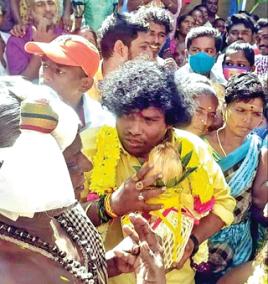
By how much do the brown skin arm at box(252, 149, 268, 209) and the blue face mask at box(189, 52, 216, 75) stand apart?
1862mm

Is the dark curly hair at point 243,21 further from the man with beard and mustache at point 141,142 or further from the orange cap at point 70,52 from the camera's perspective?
the man with beard and mustache at point 141,142

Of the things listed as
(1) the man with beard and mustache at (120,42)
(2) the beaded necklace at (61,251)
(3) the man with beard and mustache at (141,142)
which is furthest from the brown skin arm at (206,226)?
(1) the man with beard and mustache at (120,42)

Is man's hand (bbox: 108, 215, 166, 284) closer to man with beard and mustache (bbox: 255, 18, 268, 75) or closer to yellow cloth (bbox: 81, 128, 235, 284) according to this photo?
yellow cloth (bbox: 81, 128, 235, 284)

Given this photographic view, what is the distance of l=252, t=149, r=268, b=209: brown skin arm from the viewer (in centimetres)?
303

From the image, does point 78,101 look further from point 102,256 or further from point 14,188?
point 14,188

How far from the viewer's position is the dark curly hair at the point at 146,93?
2.42 m

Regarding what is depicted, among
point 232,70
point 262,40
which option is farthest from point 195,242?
point 262,40

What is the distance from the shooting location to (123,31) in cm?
377

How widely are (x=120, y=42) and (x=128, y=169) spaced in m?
1.40

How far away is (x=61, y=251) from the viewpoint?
172 centimetres

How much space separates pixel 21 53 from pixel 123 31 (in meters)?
1.22

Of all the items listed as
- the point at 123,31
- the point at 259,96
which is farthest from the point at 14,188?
the point at 123,31

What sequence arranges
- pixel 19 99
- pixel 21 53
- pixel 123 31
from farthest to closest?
1. pixel 21 53
2. pixel 123 31
3. pixel 19 99

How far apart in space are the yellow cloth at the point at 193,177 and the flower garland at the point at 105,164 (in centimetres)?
3
